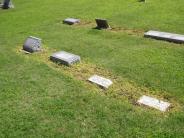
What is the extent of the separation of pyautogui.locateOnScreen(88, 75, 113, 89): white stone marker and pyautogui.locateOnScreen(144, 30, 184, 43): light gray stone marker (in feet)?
13.5

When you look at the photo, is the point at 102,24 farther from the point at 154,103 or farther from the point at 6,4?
the point at 6,4

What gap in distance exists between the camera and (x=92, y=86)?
9656 mm

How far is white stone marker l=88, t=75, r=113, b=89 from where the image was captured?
31.3 ft

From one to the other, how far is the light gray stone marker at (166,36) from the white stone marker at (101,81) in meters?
4.12

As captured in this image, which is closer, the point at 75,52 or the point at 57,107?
the point at 57,107

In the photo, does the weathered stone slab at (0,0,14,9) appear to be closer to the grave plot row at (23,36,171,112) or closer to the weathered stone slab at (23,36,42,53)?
the grave plot row at (23,36,171,112)

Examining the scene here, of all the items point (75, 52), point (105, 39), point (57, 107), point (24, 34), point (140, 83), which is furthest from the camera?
point (24, 34)

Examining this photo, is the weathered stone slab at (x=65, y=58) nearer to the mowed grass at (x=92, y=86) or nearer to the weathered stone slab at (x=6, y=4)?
the mowed grass at (x=92, y=86)

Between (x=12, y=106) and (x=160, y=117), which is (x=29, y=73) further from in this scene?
(x=160, y=117)

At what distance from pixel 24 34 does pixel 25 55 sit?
379 cm

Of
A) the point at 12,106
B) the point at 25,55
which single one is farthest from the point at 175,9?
the point at 12,106

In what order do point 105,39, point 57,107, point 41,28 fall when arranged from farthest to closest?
point 41,28 < point 105,39 < point 57,107

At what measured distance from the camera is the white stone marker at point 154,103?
26.7 feet

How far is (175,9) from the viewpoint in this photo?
17.3m
